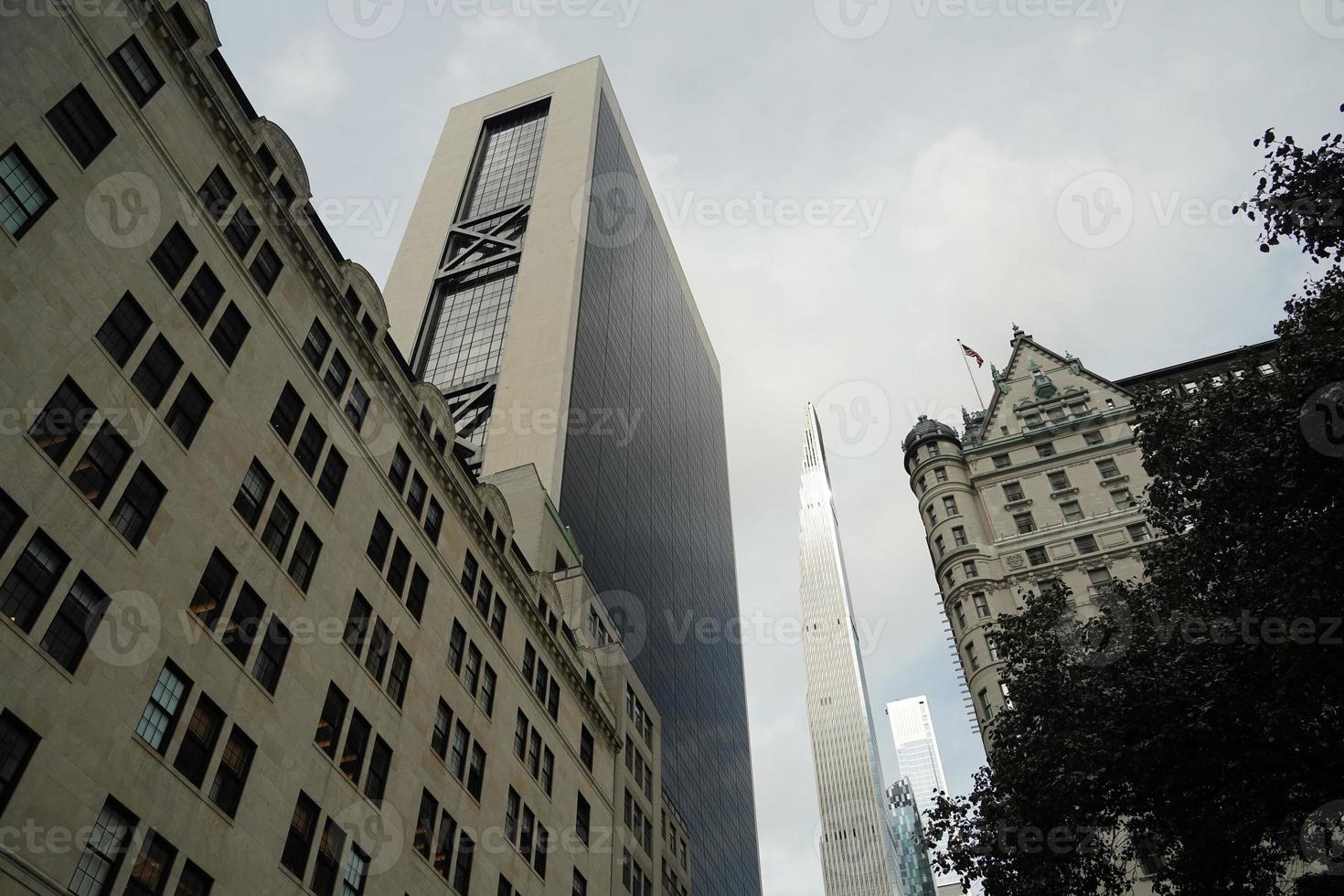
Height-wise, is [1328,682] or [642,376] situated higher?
[642,376]

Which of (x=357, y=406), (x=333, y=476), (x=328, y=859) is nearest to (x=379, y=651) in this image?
(x=333, y=476)

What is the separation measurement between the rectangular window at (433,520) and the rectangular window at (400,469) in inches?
Result: 78.0

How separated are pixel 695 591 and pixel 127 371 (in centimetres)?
10826

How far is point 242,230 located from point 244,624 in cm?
1360

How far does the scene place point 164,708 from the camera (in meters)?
25.0

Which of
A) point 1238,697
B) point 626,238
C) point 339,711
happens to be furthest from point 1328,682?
point 626,238

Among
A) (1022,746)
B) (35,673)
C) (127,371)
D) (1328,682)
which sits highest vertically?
(127,371)

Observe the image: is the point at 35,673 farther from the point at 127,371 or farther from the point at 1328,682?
the point at 1328,682

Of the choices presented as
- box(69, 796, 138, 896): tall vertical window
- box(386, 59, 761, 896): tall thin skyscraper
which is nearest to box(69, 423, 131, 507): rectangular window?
box(69, 796, 138, 896): tall vertical window

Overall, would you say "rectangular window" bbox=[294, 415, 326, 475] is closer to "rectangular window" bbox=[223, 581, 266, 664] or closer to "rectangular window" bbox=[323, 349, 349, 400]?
"rectangular window" bbox=[323, 349, 349, 400]

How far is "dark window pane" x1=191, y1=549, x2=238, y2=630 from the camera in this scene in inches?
1073

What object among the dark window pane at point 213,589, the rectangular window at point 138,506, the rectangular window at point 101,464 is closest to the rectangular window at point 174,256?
the rectangular window at point 101,464

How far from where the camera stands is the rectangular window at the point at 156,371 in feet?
89.8

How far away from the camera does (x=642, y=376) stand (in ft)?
440
